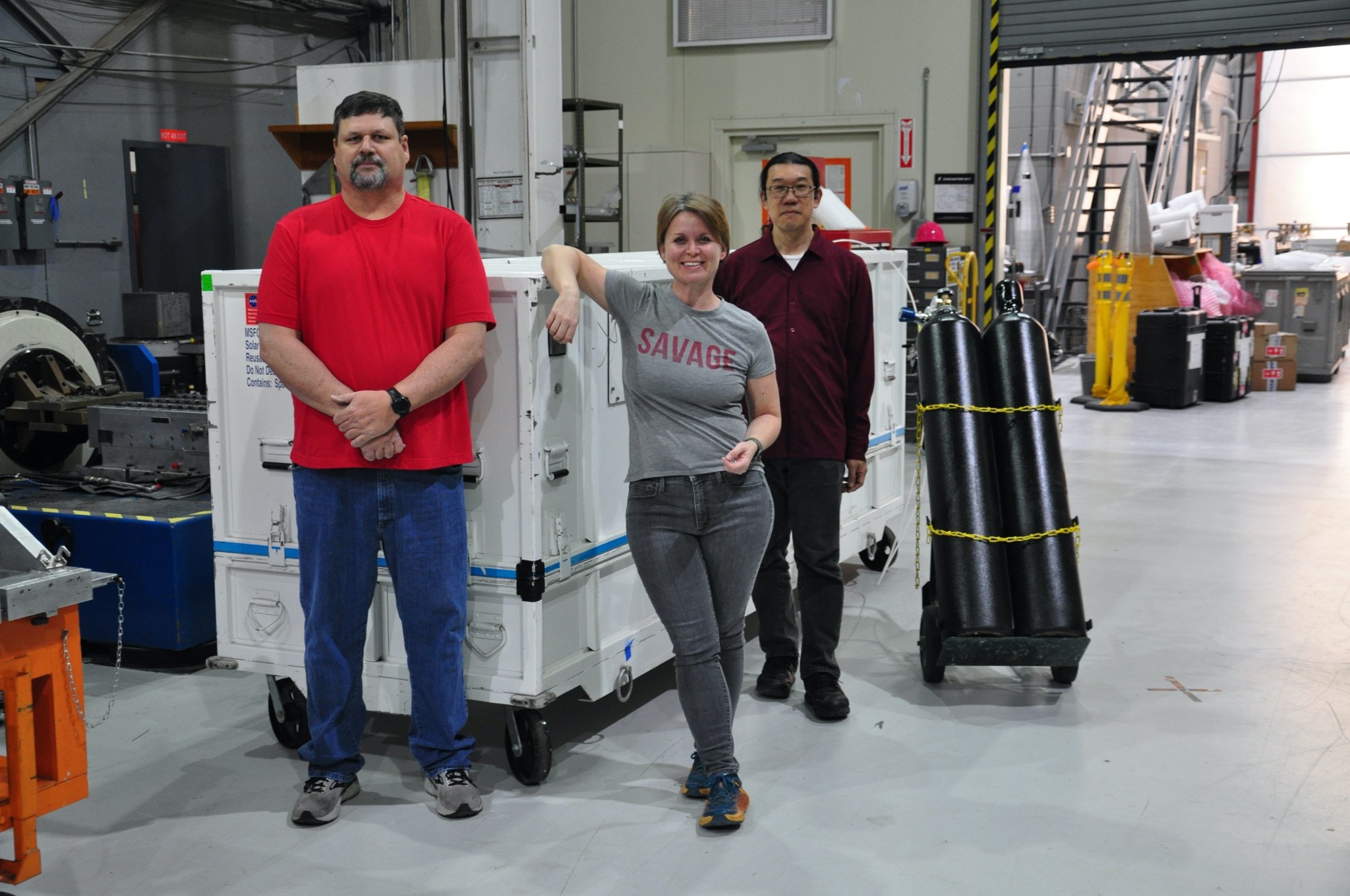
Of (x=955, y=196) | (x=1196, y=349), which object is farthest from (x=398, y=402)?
(x=1196, y=349)

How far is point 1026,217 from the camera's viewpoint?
16.3 metres

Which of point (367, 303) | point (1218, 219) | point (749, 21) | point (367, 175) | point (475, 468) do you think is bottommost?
point (475, 468)

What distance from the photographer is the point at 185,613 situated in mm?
4496

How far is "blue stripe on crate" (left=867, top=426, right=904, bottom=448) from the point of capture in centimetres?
546

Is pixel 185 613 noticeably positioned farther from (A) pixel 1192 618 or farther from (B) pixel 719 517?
(A) pixel 1192 618

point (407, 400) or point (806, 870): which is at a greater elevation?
point (407, 400)

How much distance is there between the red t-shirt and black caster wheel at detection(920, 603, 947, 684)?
1.95m

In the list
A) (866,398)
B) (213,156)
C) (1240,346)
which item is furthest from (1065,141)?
(866,398)

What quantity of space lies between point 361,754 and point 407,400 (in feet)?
3.66

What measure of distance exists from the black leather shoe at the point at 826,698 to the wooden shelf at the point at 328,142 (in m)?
5.22

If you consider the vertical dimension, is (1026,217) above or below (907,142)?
below

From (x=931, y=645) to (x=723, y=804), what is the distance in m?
1.41

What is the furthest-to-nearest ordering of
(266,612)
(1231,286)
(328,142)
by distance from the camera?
(1231,286), (328,142), (266,612)

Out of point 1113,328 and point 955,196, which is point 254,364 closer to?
point 955,196
